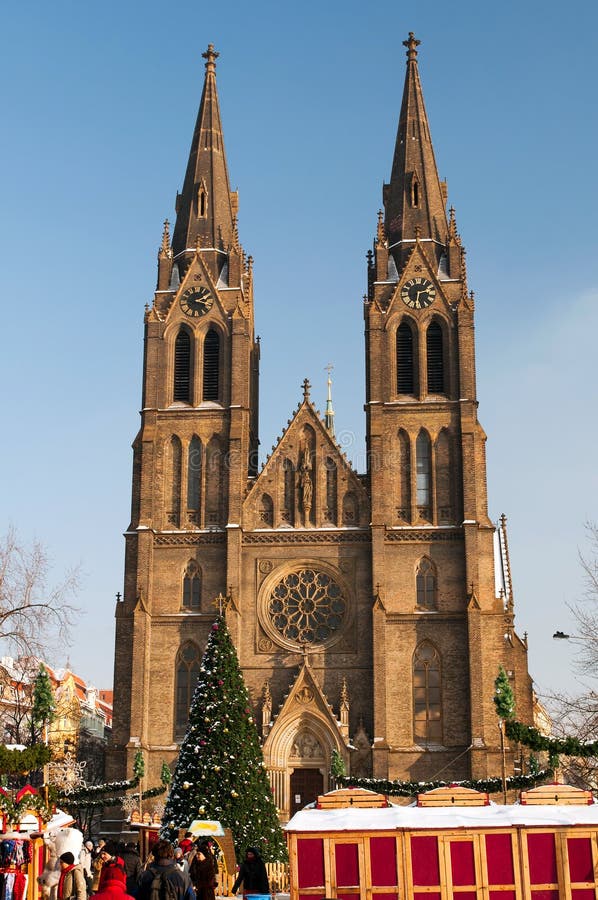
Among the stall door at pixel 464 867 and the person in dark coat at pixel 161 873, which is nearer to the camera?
the person in dark coat at pixel 161 873

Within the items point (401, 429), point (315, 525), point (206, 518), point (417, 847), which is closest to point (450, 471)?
point (401, 429)

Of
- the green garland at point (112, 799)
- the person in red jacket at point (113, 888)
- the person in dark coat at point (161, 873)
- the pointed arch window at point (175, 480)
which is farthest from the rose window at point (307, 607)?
the person in red jacket at point (113, 888)

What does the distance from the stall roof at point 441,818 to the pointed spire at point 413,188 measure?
131 ft

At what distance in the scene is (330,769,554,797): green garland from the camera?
4516 centimetres

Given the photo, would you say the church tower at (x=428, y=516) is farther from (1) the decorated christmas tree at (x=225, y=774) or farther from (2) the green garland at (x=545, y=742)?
(2) the green garland at (x=545, y=742)

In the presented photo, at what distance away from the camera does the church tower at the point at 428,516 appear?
49.0 m

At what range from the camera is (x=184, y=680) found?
168 ft

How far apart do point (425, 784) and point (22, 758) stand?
964 inches

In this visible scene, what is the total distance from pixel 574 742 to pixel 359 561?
27564 mm

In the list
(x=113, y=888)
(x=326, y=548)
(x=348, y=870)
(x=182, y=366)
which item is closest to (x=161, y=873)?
(x=113, y=888)

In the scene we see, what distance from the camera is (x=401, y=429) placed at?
5356 centimetres

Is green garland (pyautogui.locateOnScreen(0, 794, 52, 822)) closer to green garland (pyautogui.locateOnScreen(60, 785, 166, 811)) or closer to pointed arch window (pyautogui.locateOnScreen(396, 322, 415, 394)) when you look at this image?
green garland (pyautogui.locateOnScreen(60, 785, 166, 811))

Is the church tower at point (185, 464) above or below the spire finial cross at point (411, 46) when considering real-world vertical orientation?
below

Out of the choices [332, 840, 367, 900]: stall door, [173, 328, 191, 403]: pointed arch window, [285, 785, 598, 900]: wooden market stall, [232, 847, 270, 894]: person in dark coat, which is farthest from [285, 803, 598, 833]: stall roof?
[173, 328, 191, 403]: pointed arch window
